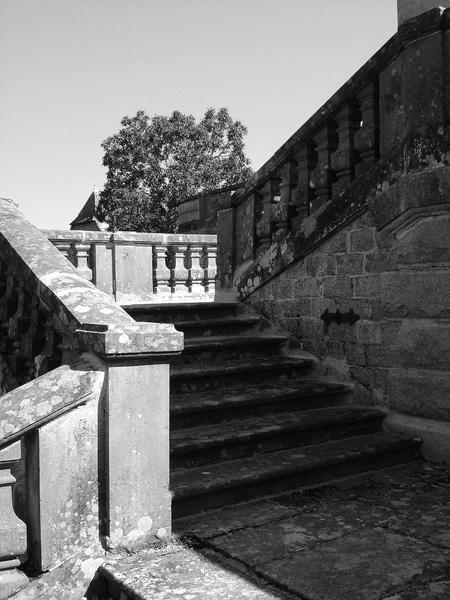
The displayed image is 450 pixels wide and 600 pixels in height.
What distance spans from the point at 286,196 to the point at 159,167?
26.0 meters

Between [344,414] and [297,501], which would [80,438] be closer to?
[297,501]

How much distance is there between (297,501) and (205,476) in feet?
1.83

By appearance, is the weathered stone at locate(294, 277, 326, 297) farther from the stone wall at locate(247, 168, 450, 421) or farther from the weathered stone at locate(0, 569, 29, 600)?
the weathered stone at locate(0, 569, 29, 600)

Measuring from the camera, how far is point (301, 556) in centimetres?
297

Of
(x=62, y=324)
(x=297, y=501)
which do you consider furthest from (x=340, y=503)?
(x=62, y=324)

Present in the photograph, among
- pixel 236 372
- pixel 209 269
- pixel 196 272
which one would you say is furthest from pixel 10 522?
pixel 209 269

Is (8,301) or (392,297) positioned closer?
(8,301)

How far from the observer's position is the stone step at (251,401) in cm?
435

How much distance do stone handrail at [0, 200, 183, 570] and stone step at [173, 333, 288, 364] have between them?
1860 mm

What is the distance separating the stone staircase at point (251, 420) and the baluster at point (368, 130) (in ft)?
5.52

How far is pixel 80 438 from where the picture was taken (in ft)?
9.63

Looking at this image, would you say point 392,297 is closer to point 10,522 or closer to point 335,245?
point 335,245

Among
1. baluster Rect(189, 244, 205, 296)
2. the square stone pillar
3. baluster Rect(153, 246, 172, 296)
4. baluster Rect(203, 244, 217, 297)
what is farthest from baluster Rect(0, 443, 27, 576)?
the square stone pillar

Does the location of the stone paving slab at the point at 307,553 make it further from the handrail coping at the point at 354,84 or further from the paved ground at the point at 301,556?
the handrail coping at the point at 354,84
